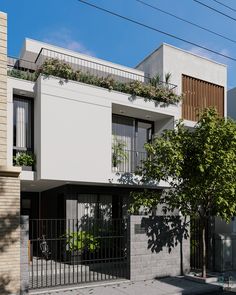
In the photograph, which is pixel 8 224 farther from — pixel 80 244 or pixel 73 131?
pixel 73 131

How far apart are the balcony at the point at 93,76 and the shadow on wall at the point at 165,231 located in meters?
5.74

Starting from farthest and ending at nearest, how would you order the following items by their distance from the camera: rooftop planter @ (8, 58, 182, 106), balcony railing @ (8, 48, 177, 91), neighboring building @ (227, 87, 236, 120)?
1. neighboring building @ (227, 87, 236, 120)
2. balcony railing @ (8, 48, 177, 91)
3. rooftop planter @ (8, 58, 182, 106)

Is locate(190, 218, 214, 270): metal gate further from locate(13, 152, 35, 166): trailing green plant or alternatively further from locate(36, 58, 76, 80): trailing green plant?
locate(36, 58, 76, 80): trailing green plant

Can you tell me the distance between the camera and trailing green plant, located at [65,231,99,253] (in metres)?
13.6

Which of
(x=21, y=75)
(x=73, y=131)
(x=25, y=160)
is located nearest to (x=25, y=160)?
(x=25, y=160)

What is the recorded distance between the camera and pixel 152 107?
17.1 m

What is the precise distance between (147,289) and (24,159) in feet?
21.4

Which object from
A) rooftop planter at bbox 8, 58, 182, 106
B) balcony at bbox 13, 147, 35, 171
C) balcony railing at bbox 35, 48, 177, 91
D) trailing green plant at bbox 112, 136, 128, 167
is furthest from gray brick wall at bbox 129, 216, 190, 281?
balcony railing at bbox 35, 48, 177, 91

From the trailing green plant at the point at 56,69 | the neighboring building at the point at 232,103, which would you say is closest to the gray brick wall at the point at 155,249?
the trailing green plant at the point at 56,69

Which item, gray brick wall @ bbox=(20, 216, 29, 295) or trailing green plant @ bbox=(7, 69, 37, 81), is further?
trailing green plant @ bbox=(7, 69, 37, 81)

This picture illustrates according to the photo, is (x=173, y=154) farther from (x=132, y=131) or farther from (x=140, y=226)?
(x=132, y=131)

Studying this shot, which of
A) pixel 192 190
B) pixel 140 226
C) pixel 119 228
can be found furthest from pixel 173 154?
pixel 119 228

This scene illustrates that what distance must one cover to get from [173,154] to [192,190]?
1.32m

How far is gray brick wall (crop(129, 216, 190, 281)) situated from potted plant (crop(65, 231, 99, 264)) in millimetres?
1873
